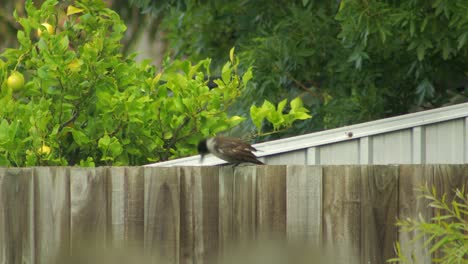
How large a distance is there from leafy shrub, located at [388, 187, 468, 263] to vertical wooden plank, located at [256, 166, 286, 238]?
674 millimetres

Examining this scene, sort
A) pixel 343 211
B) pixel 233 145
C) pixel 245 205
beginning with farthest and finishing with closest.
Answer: pixel 233 145
pixel 245 205
pixel 343 211

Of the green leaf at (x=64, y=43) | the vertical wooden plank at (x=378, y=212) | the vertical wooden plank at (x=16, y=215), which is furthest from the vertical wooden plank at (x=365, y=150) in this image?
the vertical wooden plank at (x=16, y=215)

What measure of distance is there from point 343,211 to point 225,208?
0.67 meters

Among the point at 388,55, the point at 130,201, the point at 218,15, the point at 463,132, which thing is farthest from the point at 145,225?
the point at 218,15

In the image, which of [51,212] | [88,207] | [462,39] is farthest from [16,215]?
[462,39]

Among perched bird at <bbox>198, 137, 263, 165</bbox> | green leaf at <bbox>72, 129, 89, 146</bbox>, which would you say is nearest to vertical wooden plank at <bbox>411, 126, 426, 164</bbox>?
perched bird at <bbox>198, 137, 263, 165</bbox>

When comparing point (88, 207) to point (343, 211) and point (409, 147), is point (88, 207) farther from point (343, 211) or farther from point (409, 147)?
point (409, 147)

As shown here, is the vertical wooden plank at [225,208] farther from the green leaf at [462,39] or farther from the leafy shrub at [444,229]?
the green leaf at [462,39]

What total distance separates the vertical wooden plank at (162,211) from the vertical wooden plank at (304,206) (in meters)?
0.65

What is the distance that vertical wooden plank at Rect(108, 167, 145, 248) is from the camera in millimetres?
6566

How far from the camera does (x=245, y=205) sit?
650 cm

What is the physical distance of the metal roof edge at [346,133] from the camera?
7527mm

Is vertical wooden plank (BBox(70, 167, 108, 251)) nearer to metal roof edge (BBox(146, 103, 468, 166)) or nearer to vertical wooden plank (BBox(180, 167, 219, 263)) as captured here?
vertical wooden plank (BBox(180, 167, 219, 263))

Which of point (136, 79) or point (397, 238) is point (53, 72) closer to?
point (136, 79)
